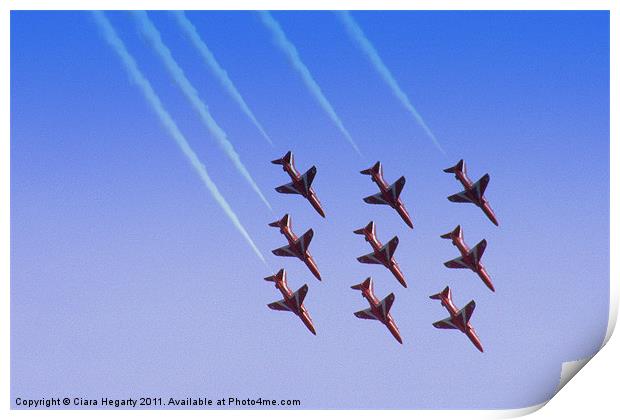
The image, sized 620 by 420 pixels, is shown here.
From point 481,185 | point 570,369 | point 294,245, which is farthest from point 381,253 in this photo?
point 570,369

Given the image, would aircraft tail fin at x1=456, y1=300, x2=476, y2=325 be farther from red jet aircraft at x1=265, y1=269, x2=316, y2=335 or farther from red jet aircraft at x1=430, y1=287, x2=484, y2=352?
red jet aircraft at x1=265, y1=269, x2=316, y2=335

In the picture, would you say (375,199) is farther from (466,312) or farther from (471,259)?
(466,312)

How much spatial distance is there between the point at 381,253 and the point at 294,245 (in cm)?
29

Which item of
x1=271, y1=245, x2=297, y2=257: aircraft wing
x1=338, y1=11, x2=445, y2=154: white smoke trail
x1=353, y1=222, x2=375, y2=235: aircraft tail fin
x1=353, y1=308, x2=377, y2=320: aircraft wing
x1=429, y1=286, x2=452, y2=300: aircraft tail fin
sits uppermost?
x1=338, y1=11, x2=445, y2=154: white smoke trail

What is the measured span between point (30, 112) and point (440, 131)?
133 cm

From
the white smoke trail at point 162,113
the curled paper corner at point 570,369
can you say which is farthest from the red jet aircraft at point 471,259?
the white smoke trail at point 162,113

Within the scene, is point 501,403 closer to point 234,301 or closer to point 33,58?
point 234,301

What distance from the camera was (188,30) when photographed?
4105 mm

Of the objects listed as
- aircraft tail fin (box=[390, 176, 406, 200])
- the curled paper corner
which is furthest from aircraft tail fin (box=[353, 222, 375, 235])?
the curled paper corner

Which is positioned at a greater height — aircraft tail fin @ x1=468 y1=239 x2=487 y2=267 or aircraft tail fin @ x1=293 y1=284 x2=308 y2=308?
aircraft tail fin @ x1=293 y1=284 x2=308 y2=308

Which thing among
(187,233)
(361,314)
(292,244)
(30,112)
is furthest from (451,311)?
(30,112)

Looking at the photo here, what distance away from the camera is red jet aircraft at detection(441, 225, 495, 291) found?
4.14 meters

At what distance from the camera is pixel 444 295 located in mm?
4152

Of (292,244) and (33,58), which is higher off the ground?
(33,58)
